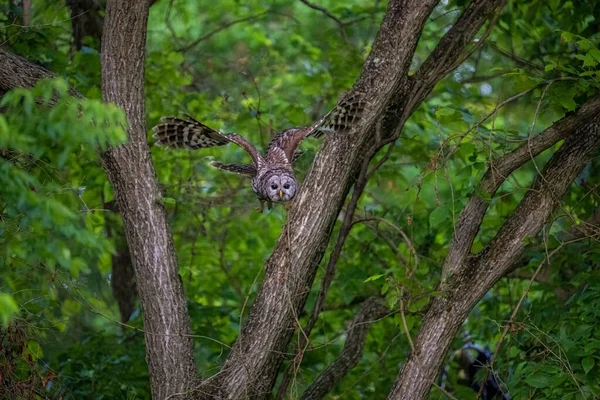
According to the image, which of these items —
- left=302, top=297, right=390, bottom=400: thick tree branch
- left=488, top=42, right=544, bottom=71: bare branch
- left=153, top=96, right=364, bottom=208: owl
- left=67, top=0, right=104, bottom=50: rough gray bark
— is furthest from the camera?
left=67, top=0, right=104, bottom=50: rough gray bark

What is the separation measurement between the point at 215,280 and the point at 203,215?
0.56 meters

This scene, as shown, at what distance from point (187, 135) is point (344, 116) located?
72 cm

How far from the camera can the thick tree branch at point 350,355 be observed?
16.5ft

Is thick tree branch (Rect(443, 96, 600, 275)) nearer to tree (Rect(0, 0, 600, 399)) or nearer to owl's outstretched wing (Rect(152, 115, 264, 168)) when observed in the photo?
tree (Rect(0, 0, 600, 399))

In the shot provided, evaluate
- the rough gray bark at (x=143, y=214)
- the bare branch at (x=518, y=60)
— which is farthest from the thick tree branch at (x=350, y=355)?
the bare branch at (x=518, y=60)

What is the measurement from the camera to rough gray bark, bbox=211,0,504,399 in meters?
4.46

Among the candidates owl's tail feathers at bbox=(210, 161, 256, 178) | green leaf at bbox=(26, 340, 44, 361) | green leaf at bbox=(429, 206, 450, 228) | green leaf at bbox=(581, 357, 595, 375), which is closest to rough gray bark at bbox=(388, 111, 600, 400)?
green leaf at bbox=(429, 206, 450, 228)

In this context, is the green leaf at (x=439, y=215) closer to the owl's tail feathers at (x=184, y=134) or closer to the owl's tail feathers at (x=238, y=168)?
the owl's tail feathers at (x=238, y=168)

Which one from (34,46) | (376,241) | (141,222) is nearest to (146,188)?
(141,222)

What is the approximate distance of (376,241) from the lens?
20.8 feet

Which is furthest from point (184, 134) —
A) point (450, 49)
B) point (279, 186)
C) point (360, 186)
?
point (450, 49)

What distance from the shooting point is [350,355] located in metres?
5.21

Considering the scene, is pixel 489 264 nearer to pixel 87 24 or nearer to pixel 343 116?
pixel 343 116

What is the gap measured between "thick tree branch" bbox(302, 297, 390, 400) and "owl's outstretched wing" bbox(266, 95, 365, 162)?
999 millimetres
